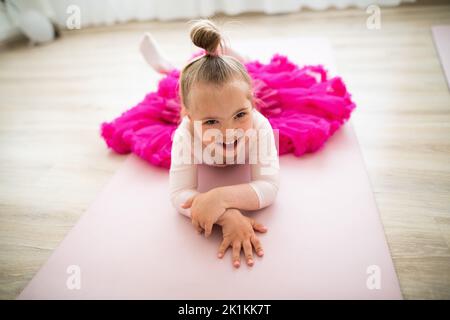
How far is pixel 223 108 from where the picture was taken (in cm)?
81

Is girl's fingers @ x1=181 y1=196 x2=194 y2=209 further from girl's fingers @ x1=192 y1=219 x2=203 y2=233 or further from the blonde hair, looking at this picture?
the blonde hair

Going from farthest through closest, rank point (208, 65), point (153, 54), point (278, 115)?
point (153, 54), point (278, 115), point (208, 65)

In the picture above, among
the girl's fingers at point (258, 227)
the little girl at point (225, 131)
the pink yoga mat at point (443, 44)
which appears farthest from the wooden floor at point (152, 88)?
the girl's fingers at point (258, 227)

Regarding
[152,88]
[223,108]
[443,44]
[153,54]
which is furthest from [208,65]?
[443,44]

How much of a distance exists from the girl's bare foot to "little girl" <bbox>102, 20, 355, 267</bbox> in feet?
0.97

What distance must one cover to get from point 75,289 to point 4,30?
2024 millimetres

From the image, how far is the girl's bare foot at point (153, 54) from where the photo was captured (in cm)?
143

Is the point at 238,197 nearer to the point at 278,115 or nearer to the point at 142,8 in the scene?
the point at 278,115

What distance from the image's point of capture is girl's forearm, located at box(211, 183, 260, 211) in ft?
2.77

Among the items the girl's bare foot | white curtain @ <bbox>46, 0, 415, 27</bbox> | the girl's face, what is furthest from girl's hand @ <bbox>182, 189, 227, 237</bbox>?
white curtain @ <bbox>46, 0, 415, 27</bbox>

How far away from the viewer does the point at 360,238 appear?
84 centimetres

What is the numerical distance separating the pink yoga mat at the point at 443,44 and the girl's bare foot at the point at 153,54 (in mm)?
1104

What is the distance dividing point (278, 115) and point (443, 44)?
1.01 m

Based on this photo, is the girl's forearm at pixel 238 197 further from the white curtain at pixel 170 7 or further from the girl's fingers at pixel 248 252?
the white curtain at pixel 170 7
